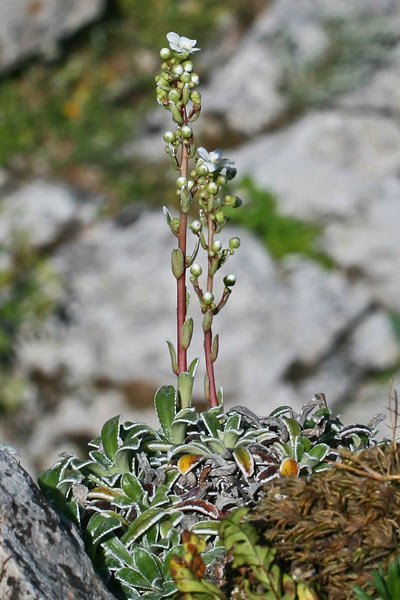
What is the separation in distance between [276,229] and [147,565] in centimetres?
583

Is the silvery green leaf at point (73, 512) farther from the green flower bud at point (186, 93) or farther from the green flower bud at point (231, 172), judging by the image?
the green flower bud at point (186, 93)

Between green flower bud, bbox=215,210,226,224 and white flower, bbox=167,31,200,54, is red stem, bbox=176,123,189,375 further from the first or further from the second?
white flower, bbox=167,31,200,54

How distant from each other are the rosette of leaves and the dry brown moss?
0.27 meters

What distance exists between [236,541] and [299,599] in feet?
0.75

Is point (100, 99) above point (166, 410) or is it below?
above

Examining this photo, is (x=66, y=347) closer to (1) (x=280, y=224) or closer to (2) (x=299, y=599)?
(1) (x=280, y=224)

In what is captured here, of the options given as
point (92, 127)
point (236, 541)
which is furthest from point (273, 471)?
point (92, 127)

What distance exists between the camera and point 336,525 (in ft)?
7.10

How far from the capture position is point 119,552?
97.2 inches

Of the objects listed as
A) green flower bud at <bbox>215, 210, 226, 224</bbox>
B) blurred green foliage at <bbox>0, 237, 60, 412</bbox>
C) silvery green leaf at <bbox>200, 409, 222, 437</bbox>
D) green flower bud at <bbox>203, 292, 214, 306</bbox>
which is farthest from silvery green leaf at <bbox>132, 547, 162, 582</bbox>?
blurred green foliage at <bbox>0, 237, 60, 412</bbox>

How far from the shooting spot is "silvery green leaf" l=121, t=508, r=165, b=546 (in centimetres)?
248

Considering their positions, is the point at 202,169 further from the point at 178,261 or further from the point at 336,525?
the point at 336,525

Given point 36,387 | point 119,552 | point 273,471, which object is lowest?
point 119,552

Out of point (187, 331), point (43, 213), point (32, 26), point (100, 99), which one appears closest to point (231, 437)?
A: point (187, 331)
